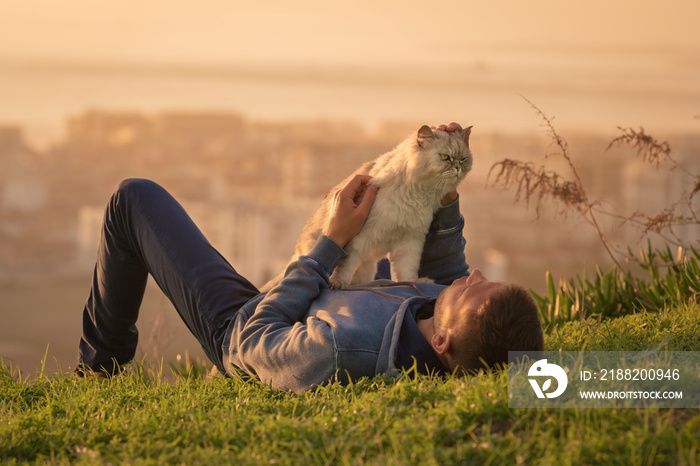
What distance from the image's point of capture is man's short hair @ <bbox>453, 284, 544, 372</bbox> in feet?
8.66

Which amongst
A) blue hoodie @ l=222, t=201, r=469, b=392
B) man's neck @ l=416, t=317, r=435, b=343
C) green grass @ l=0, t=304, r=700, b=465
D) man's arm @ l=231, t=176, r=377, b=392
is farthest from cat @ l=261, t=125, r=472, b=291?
green grass @ l=0, t=304, r=700, b=465

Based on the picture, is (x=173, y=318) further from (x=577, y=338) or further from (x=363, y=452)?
(x=363, y=452)

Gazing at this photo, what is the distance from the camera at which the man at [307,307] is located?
2.71 metres

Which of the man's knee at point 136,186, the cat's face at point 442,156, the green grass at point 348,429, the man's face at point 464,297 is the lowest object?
the green grass at point 348,429

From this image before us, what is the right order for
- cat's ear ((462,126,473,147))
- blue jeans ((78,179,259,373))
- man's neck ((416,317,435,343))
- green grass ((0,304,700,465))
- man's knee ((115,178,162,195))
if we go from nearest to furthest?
green grass ((0,304,700,465)) → man's neck ((416,317,435,343)) → blue jeans ((78,179,259,373)) → man's knee ((115,178,162,195)) → cat's ear ((462,126,473,147))

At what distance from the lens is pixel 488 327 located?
8.66ft

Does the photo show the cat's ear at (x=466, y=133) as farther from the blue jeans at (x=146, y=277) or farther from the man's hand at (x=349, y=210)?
the blue jeans at (x=146, y=277)

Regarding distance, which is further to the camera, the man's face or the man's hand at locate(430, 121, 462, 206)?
the man's hand at locate(430, 121, 462, 206)

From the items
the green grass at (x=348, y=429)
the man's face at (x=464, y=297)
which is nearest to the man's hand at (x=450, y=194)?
the man's face at (x=464, y=297)

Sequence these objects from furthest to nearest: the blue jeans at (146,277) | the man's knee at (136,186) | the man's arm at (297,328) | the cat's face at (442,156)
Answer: the cat's face at (442,156) → the man's knee at (136,186) → the blue jeans at (146,277) → the man's arm at (297,328)

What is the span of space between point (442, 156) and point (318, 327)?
1525mm

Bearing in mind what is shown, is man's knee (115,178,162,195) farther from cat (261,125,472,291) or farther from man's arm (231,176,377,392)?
man's arm (231,176,377,392)

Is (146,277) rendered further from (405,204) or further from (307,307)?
(405,204)

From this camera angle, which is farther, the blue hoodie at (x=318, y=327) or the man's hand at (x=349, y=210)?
the man's hand at (x=349, y=210)
